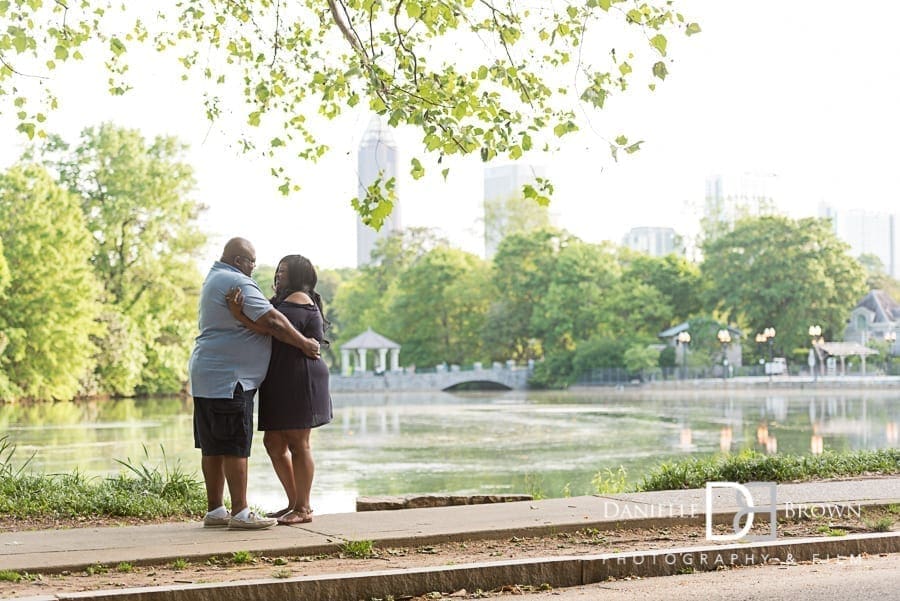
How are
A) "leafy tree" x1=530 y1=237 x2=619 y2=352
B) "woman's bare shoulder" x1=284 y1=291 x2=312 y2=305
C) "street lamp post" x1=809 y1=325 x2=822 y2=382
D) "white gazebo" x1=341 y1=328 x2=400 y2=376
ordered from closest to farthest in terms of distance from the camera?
"woman's bare shoulder" x1=284 y1=291 x2=312 y2=305
"street lamp post" x1=809 y1=325 x2=822 y2=382
"leafy tree" x1=530 y1=237 x2=619 y2=352
"white gazebo" x1=341 y1=328 x2=400 y2=376

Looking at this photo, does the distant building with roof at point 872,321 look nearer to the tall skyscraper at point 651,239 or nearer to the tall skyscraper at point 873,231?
the tall skyscraper at point 651,239

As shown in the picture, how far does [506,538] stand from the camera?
659cm

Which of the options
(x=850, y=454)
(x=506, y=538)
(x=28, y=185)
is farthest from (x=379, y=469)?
(x=28, y=185)

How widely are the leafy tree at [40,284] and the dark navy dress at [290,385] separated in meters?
41.5

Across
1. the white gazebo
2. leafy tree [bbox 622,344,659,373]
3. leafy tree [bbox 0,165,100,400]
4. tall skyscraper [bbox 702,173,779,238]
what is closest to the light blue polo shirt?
leafy tree [bbox 0,165,100,400]

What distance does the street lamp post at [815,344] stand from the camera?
66938 millimetres

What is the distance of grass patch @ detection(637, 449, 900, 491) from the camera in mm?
9172

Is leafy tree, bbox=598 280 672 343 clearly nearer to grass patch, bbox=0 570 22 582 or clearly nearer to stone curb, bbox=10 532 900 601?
stone curb, bbox=10 532 900 601

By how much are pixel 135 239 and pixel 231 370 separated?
156 feet

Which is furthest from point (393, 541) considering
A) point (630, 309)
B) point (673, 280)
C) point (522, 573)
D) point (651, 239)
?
point (651, 239)

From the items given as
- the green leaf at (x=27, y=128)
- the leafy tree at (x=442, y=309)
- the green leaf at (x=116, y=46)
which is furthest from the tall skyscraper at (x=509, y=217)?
the green leaf at (x=27, y=128)

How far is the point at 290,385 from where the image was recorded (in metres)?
7.00

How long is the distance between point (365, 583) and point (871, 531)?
10.3 feet

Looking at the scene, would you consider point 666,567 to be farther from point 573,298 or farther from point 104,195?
point 573,298
